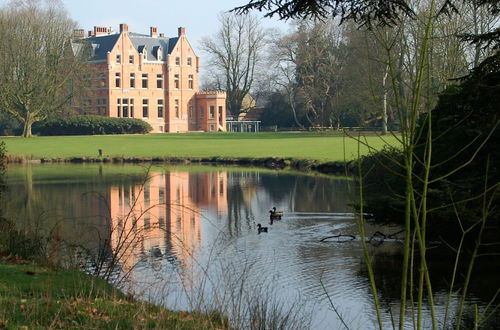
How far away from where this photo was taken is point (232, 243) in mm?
13602

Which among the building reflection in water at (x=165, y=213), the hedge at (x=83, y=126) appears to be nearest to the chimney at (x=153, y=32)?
the hedge at (x=83, y=126)

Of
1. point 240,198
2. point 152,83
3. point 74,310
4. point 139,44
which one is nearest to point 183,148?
point 240,198

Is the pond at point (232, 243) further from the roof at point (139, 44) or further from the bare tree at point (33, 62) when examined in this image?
the roof at point (139, 44)

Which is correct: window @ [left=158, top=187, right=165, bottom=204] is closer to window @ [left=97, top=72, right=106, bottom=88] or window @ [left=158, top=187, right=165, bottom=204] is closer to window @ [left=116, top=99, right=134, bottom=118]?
window @ [left=97, top=72, right=106, bottom=88]

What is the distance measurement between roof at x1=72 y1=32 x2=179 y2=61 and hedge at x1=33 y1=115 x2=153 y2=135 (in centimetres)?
924

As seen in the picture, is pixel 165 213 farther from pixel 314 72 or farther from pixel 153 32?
pixel 153 32

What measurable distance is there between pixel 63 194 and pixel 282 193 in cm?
651

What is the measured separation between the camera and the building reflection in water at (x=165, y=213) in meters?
11.4

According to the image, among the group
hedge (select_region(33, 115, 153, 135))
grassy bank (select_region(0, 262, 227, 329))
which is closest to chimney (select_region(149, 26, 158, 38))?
hedge (select_region(33, 115, 153, 135))

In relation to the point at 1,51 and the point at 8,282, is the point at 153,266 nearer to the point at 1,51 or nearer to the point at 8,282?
the point at 8,282

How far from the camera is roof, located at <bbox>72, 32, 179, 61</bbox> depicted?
236ft

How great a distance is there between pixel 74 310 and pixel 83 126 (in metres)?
57.5

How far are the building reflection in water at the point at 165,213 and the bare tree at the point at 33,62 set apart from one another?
2643 cm

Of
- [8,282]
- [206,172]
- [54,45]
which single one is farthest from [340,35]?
[8,282]
